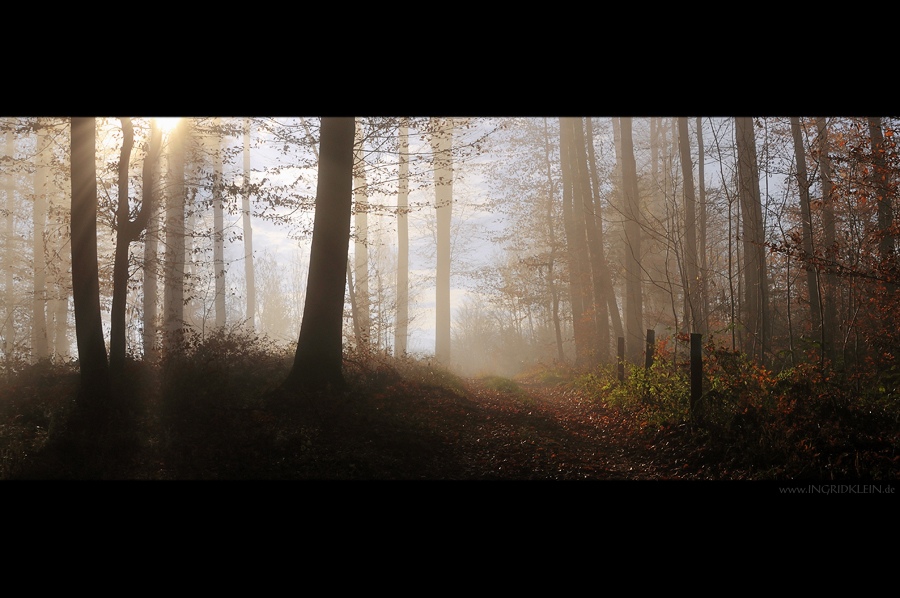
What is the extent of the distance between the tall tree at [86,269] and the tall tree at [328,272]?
8.61 ft

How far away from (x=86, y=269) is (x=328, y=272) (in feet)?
11.3

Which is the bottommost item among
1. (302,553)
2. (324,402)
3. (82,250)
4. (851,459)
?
(302,553)

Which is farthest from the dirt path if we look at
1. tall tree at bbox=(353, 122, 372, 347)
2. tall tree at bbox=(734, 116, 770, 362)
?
tall tree at bbox=(353, 122, 372, 347)

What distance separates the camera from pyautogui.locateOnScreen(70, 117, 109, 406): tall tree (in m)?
7.22

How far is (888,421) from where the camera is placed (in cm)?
554

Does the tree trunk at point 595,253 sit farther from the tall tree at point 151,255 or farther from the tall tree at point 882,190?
the tall tree at point 151,255

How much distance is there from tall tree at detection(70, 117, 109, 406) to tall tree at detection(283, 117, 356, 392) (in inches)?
103

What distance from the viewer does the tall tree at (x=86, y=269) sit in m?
7.22

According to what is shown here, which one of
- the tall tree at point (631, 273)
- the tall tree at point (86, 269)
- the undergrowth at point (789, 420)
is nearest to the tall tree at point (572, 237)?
the tall tree at point (631, 273)

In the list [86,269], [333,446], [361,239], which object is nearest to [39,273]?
[361,239]

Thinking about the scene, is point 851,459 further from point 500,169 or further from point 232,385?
point 500,169

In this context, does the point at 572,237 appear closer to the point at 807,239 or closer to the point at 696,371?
the point at 807,239
